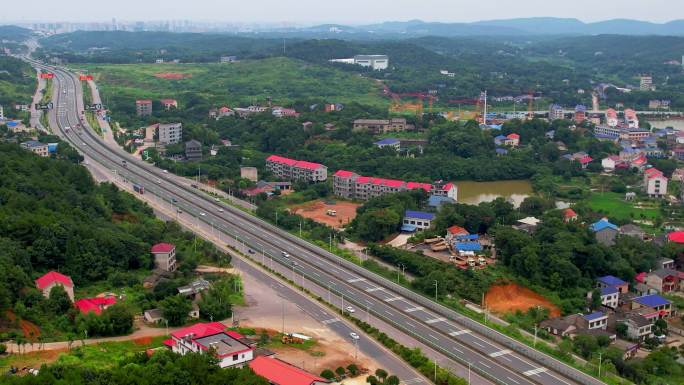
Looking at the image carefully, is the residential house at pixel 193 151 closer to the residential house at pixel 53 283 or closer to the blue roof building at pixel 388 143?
the blue roof building at pixel 388 143

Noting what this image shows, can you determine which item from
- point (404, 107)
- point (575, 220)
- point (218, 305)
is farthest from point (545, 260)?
point (404, 107)

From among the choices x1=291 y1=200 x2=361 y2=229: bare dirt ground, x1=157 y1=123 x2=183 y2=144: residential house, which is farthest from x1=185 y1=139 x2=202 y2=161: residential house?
x1=291 y1=200 x2=361 y2=229: bare dirt ground

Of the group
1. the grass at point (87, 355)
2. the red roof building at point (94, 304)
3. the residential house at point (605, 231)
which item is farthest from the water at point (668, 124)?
the grass at point (87, 355)

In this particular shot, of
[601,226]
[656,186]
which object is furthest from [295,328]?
[656,186]

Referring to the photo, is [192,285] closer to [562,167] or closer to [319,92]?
[562,167]

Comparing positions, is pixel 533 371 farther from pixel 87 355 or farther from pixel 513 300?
pixel 87 355

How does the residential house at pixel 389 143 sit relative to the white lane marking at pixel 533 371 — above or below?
above
